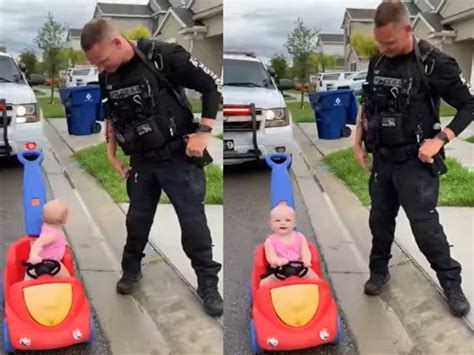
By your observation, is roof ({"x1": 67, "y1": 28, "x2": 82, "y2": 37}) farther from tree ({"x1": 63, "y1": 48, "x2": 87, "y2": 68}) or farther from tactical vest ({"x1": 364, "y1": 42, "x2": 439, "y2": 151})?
tactical vest ({"x1": 364, "y1": 42, "x2": 439, "y2": 151})

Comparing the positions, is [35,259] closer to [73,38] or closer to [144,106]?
[144,106]

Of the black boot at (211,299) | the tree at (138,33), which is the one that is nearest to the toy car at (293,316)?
the black boot at (211,299)

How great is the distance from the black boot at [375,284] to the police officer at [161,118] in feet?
2.61

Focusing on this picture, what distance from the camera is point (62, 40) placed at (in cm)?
317

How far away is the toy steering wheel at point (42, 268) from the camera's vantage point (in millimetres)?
2643

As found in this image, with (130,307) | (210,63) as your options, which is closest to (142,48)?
(210,63)

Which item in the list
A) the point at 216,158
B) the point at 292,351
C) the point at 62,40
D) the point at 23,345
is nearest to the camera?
the point at 23,345

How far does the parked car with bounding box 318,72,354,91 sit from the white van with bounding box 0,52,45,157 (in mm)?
1491

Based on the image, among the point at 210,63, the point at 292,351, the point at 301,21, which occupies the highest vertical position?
the point at 301,21

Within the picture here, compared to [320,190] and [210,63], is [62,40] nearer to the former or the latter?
[210,63]

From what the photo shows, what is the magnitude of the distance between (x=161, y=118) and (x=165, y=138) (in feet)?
0.30

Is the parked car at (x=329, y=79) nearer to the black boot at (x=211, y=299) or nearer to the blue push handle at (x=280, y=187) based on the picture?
the blue push handle at (x=280, y=187)

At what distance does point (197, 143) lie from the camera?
2.64m

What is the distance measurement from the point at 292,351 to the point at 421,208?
874mm
